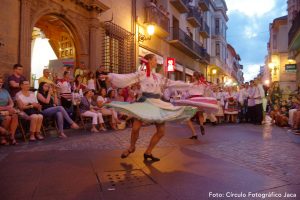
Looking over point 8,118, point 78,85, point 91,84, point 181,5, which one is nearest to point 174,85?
point 8,118

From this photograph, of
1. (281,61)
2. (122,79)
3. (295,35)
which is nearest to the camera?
(122,79)

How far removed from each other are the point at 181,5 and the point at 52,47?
12851mm

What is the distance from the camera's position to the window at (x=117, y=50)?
15570 mm

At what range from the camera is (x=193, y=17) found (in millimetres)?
29875

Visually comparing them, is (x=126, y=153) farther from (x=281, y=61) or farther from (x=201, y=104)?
(x=281, y=61)

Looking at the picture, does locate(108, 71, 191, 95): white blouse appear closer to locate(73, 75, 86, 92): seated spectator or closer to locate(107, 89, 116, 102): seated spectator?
locate(73, 75, 86, 92): seated spectator

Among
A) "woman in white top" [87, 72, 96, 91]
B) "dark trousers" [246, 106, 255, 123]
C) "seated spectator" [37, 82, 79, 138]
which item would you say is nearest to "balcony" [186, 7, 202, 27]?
"dark trousers" [246, 106, 255, 123]

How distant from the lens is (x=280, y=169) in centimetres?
520

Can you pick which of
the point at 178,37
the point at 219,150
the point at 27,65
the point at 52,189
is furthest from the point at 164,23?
the point at 52,189

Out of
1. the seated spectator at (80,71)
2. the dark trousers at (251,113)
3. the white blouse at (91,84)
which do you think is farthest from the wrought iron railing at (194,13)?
the white blouse at (91,84)

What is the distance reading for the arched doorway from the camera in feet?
45.8

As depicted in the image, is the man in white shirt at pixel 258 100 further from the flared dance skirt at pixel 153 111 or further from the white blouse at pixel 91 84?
the flared dance skirt at pixel 153 111

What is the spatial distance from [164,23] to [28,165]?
17896 mm

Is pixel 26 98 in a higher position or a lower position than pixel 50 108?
higher
